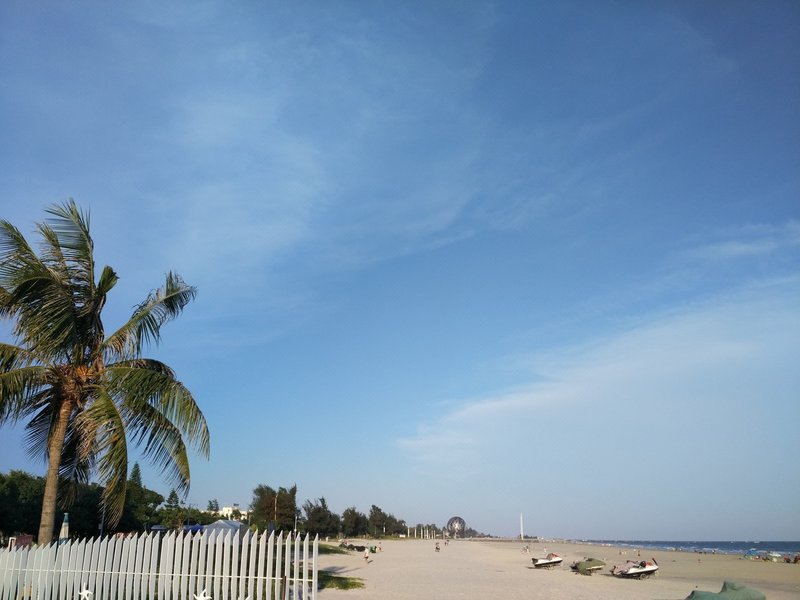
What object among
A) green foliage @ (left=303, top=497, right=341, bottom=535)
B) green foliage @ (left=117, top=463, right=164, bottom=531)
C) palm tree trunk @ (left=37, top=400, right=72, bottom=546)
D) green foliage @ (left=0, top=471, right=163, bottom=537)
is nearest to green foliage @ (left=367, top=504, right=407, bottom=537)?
green foliage @ (left=303, top=497, right=341, bottom=535)

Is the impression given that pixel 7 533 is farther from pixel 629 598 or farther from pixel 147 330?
pixel 629 598

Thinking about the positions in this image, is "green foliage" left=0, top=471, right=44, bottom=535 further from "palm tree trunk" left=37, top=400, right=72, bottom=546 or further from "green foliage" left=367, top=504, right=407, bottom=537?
"green foliage" left=367, top=504, right=407, bottom=537

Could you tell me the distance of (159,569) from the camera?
10.0 meters

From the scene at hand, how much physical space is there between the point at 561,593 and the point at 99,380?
18394 millimetres

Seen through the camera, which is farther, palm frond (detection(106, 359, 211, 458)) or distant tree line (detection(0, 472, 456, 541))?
distant tree line (detection(0, 472, 456, 541))

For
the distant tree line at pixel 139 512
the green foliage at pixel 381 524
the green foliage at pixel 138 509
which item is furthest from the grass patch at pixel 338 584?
the green foliage at pixel 381 524

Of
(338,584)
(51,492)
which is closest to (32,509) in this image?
(338,584)

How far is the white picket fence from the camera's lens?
9273mm

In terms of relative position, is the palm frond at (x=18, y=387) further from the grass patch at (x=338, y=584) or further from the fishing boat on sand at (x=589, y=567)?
the fishing boat on sand at (x=589, y=567)

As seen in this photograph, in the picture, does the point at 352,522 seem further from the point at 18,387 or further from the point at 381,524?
the point at 18,387

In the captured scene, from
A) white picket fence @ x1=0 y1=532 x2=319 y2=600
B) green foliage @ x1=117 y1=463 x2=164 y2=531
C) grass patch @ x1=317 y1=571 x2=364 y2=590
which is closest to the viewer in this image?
white picket fence @ x1=0 y1=532 x2=319 y2=600

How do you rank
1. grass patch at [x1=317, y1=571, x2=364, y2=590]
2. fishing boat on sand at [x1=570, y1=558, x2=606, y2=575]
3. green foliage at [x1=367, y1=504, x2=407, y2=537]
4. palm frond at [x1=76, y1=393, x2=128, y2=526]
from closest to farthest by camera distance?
palm frond at [x1=76, y1=393, x2=128, y2=526] < grass patch at [x1=317, y1=571, x2=364, y2=590] < fishing boat on sand at [x1=570, y1=558, x2=606, y2=575] < green foliage at [x1=367, y1=504, x2=407, y2=537]

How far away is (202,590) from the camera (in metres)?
9.66

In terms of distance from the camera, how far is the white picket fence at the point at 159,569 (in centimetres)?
927
